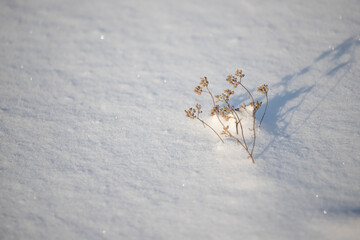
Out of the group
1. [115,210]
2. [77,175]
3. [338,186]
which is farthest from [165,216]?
[338,186]

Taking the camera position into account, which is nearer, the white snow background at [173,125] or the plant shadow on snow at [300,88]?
the white snow background at [173,125]

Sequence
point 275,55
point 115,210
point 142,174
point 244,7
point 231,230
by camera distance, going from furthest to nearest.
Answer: point 244,7 < point 275,55 < point 142,174 < point 115,210 < point 231,230

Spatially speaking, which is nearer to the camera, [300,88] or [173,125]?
[173,125]

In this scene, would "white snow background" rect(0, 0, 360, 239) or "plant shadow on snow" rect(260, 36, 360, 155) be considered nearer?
"white snow background" rect(0, 0, 360, 239)

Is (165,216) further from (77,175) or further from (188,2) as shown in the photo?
(188,2)
